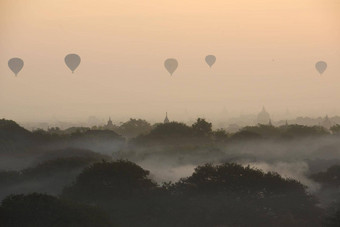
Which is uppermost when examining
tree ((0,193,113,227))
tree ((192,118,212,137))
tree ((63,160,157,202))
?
tree ((192,118,212,137))

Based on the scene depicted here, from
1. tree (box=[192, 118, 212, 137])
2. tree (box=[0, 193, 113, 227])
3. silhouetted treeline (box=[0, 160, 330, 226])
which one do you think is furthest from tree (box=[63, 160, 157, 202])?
tree (box=[192, 118, 212, 137])

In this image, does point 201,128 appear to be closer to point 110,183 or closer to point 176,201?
point 110,183

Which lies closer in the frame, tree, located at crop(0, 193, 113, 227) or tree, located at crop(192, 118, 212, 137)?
tree, located at crop(0, 193, 113, 227)

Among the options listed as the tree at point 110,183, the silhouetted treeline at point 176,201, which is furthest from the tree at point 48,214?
the tree at point 110,183

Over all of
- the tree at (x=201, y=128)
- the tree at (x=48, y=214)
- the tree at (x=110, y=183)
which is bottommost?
the tree at (x=48, y=214)

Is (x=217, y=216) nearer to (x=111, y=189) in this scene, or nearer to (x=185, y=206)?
(x=185, y=206)

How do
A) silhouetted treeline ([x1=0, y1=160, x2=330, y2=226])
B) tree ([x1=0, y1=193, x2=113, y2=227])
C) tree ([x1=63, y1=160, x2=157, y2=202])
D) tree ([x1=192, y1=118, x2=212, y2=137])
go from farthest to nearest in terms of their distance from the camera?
tree ([x1=192, y1=118, x2=212, y2=137])
tree ([x1=63, y1=160, x2=157, y2=202])
silhouetted treeline ([x1=0, y1=160, x2=330, y2=226])
tree ([x1=0, y1=193, x2=113, y2=227])

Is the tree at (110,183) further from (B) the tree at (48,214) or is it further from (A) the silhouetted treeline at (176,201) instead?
(B) the tree at (48,214)

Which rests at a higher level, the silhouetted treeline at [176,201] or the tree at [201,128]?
the tree at [201,128]

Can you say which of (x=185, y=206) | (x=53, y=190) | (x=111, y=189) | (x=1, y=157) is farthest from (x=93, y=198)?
(x=1, y=157)

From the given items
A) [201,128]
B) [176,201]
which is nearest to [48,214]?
[176,201]

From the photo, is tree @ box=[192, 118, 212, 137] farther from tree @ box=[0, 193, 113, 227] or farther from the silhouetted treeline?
tree @ box=[0, 193, 113, 227]
